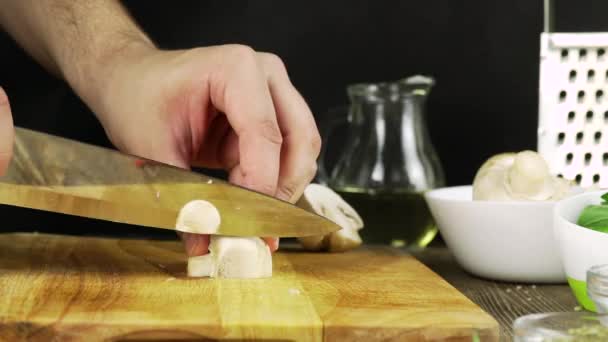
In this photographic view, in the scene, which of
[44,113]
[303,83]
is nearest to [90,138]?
[44,113]

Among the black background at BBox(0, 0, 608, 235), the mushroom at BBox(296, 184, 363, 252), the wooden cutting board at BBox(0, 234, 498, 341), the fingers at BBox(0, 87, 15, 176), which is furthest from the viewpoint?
the black background at BBox(0, 0, 608, 235)

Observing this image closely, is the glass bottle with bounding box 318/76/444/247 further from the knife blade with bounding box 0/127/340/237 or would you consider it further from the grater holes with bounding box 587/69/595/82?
the knife blade with bounding box 0/127/340/237

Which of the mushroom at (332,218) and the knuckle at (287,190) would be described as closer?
the knuckle at (287,190)

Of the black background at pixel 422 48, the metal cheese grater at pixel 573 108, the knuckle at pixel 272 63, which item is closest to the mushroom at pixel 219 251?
the knuckle at pixel 272 63

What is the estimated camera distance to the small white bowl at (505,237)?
4.01 feet

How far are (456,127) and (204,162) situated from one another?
0.74m

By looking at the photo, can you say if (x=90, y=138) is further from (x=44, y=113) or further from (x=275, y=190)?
(x=275, y=190)

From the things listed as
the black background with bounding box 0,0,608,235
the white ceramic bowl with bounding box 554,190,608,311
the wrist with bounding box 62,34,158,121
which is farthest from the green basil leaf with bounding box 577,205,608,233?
the black background with bounding box 0,0,608,235

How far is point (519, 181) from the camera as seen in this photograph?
1250 millimetres

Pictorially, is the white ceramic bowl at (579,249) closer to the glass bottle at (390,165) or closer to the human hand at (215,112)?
the human hand at (215,112)

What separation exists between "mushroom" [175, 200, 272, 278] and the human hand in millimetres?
24

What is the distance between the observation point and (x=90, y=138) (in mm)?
1864

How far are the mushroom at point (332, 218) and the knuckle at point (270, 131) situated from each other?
279 mm

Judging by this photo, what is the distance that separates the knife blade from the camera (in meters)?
1.14
